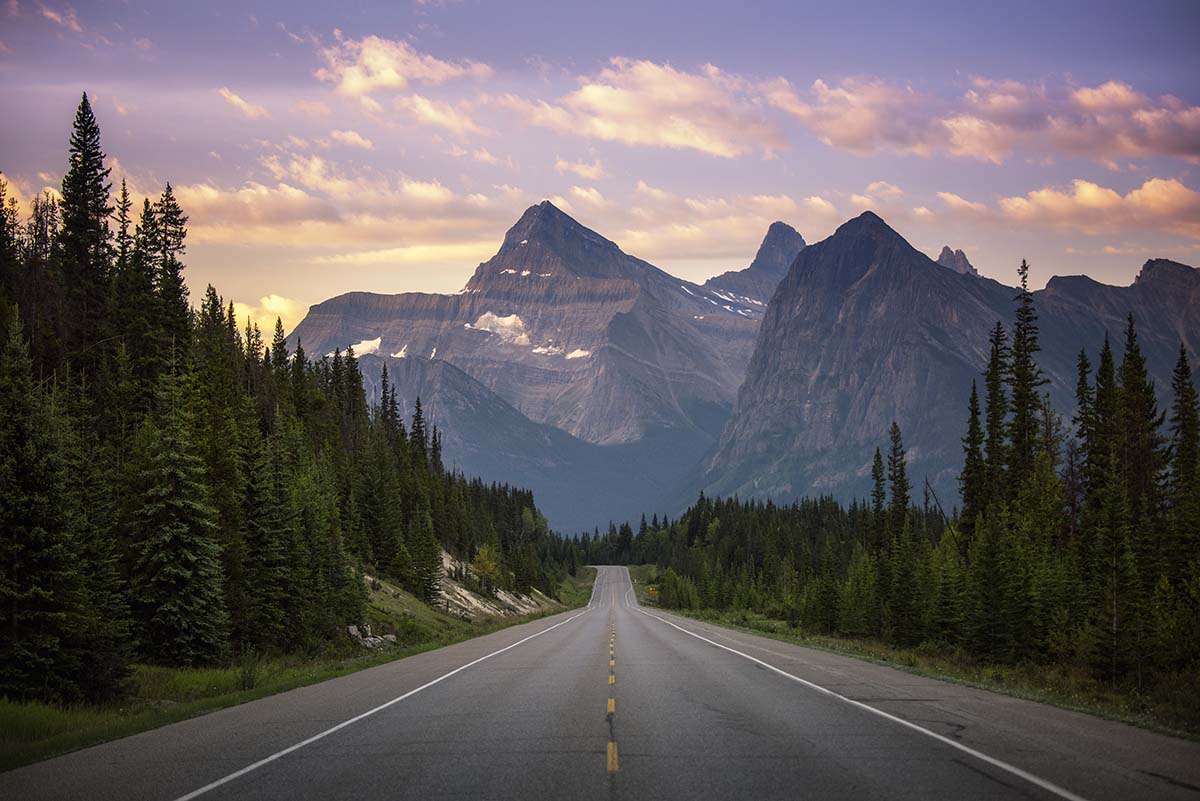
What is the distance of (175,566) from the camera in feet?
89.0

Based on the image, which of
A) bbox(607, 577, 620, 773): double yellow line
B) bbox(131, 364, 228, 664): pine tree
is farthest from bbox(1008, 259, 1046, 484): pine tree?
bbox(131, 364, 228, 664): pine tree

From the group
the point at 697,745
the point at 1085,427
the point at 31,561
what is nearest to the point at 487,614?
the point at 1085,427

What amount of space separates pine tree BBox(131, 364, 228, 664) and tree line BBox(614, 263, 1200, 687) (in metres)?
28.9

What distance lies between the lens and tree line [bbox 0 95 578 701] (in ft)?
65.9

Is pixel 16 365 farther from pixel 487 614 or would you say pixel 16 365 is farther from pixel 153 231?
pixel 487 614

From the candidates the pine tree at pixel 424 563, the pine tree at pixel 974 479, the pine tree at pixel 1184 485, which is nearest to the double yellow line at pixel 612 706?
the pine tree at pixel 1184 485

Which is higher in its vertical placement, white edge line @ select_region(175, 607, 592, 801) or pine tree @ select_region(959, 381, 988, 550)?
pine tree @ select_region(959, 381, 988, 550)

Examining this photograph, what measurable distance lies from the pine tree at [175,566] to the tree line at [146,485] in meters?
0.07

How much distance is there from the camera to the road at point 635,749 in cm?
972

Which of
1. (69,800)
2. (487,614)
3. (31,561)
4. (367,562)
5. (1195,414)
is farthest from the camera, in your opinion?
(487,614)

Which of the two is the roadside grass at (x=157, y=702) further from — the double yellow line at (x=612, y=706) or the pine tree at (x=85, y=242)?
the pine tree at (x=85, y=242)

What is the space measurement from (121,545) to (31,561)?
28.7ft

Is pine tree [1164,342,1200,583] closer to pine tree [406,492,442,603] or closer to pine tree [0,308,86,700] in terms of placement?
pine tree [0,308,86,700]

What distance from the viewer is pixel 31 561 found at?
1991 cm
